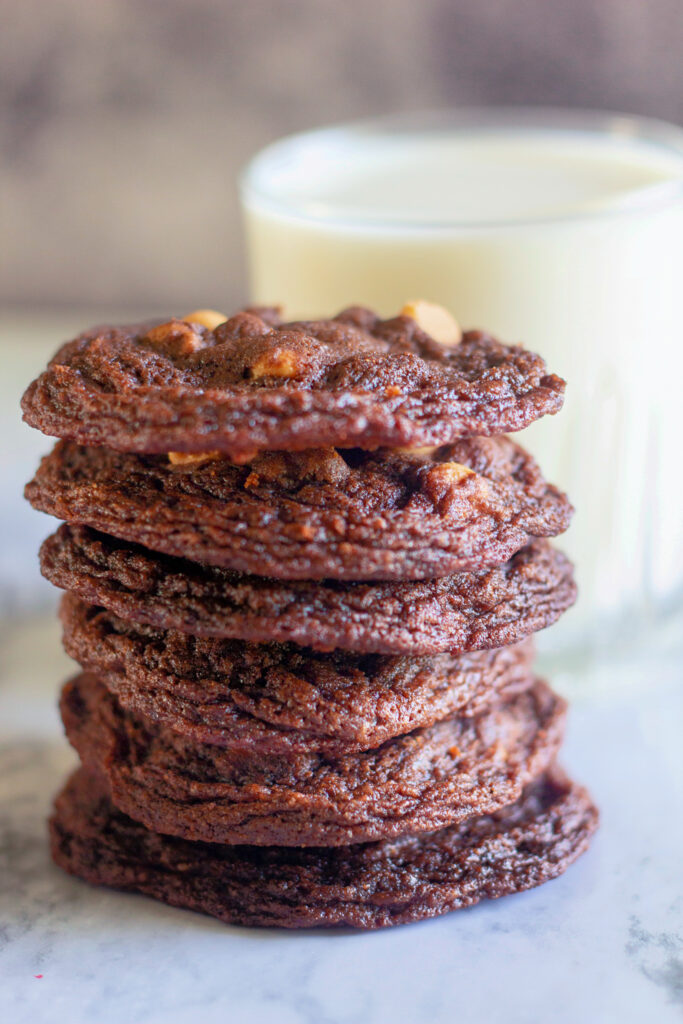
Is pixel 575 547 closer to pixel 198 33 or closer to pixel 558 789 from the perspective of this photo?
pixel 558 789

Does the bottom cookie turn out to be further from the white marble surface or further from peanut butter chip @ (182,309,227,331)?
peanut butter chip @ (182,309,227,331)

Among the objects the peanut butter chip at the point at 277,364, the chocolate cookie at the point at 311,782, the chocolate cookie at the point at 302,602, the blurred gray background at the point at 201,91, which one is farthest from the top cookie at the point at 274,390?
the blurred gray background at the point at 201,91

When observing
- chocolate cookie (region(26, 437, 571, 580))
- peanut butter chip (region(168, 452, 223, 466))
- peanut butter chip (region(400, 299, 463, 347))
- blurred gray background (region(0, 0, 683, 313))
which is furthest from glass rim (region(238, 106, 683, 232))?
blurred gray background (region(0, 0, 683, 313))

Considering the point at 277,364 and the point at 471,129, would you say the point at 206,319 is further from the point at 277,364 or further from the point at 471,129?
the point at 471,129

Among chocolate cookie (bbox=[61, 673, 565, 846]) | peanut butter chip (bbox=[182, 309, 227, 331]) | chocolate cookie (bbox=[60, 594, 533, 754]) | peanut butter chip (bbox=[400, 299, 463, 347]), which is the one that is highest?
peanut butter chip (bbox=[400, 299, 463, 347])

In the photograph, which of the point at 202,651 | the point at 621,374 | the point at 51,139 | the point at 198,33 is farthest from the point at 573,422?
the point at 51,139

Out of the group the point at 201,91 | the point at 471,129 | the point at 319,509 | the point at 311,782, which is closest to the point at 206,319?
the point at 319,509

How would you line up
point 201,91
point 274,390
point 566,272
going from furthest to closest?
1. point 201,91
2. point 566,272
3. point 274,390
